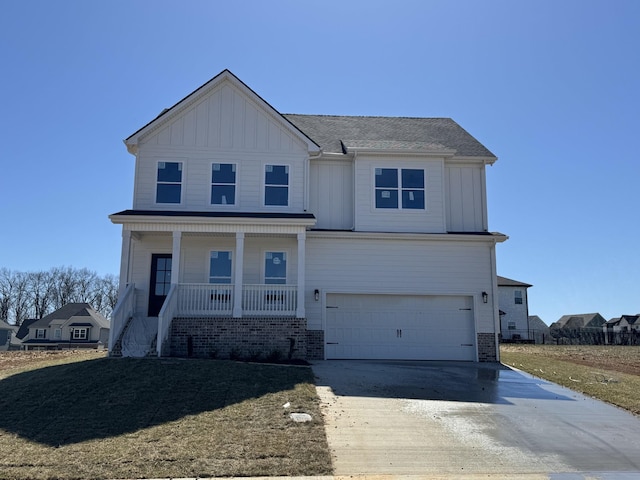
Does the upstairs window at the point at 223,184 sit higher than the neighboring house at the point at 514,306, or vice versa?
the upstairs window at the point at 223,184

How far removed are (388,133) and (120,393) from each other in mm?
13423

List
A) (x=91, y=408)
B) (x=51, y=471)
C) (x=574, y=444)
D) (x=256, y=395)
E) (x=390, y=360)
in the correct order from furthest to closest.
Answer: (x=390, y=360)
(x=256, y=395)
(x=91, y=408)
(x=574, y=444)
(x=51, y=471)

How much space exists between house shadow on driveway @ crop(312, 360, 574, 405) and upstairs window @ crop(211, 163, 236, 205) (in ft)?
19.7

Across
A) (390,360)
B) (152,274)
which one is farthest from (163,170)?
(390,360)

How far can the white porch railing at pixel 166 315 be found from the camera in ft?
44.5

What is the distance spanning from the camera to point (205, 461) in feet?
21.7

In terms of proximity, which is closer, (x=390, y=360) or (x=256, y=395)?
(x=256, y=395)

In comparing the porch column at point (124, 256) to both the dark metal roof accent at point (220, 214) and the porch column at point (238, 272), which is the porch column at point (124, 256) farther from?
the porch column at point (238, 272)

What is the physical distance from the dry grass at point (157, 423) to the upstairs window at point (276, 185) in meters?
Result: 6.63

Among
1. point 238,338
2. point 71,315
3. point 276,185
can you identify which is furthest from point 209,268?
point 71,315

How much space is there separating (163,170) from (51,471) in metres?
11.9

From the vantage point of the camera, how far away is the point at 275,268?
55.2 ft

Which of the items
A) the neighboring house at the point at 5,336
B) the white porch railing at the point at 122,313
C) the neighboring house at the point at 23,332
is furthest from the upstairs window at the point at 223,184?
the neighboring house at the point at 23,332

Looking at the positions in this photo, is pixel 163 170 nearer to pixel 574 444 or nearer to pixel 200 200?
pixel 200 200
